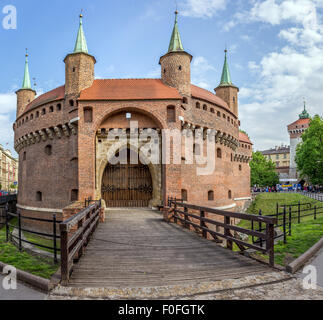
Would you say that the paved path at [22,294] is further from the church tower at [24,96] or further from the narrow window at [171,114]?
the church tower at [24,96]

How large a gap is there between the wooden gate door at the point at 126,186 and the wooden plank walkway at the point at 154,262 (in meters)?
7.81

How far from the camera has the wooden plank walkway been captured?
4.77m

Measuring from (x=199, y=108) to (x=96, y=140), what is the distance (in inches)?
279

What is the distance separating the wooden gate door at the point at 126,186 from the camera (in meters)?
16.4

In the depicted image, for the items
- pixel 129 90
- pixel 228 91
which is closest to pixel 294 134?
pixel 228 91

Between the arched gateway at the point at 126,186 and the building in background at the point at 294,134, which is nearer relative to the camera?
the arched gateway at the point at 126,186

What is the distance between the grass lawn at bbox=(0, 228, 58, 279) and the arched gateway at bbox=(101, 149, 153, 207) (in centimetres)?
855

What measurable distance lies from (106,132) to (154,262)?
10530 mm

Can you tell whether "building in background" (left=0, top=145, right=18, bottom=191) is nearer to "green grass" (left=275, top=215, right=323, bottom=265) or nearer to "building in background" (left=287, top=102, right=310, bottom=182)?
"green grass" (left=275, top=215, right=323, bottom=265)

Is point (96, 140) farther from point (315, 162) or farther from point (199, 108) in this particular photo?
point (315, 162)

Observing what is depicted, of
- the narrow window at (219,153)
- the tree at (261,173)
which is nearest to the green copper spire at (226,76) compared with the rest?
the narrow window at (219,153)

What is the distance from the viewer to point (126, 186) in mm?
16516

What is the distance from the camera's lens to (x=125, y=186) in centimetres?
1652
